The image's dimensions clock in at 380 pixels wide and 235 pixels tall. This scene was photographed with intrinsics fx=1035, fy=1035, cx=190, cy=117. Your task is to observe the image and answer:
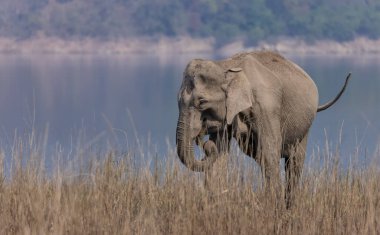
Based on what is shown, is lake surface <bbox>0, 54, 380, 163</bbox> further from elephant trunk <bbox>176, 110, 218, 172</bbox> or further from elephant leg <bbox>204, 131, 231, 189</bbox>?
elephant trunk <bbox>176, 110, 218, 172</bbox>

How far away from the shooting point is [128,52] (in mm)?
141250

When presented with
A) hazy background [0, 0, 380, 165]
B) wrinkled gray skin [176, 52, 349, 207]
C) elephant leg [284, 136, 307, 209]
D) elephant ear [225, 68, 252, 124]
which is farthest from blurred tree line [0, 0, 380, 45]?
elephant ear [225, 68, 252, 124]

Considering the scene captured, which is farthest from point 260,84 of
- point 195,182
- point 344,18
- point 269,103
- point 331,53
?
point 331,53

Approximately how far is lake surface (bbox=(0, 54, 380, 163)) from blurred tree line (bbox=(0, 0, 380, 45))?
4.51 m

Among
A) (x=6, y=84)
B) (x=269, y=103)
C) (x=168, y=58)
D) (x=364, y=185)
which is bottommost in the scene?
(x=168, y=58)

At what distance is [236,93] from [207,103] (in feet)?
0.65

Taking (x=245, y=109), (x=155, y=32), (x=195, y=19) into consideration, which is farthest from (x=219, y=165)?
(x=195, y=19)

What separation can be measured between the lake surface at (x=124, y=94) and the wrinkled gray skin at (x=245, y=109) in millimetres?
19747

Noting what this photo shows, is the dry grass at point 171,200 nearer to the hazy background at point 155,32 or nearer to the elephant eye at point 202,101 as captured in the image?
the elephant eye at point 202,101

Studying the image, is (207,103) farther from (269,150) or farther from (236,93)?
(269,150)

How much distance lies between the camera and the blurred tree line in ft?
401

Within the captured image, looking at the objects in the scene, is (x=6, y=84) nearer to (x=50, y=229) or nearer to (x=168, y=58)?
(x=168, y=58)

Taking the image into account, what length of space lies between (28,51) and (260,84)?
129856 millimetres

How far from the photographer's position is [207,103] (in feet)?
20.1
